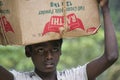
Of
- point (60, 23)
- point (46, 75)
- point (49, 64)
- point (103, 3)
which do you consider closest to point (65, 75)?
point (46, 75)

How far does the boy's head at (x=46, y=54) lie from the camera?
5.00 meters

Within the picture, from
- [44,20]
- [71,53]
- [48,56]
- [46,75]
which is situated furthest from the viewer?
[71,53]

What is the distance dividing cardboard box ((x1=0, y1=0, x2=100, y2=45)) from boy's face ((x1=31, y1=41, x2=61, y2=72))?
0.61ft

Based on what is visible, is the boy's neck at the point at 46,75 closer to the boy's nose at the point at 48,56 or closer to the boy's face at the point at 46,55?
the boy's face at the point at 46,55

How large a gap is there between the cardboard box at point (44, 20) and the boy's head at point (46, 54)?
0.60ft

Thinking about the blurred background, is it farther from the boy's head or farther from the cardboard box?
the cardboard box

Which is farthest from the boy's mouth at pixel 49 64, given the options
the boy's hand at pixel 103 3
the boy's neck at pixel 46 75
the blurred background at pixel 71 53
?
the blurred background at pixel 71 53

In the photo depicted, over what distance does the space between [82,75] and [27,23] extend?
0.72m

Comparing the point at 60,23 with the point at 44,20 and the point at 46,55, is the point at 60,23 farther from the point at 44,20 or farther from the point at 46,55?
the point at 46,55

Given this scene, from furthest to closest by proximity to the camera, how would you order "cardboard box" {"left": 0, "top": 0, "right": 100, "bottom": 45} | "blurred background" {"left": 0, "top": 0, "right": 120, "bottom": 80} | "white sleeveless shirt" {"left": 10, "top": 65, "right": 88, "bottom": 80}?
1. "blurred background" {"left": 0, "top": 0, "right": 120, "bottom": 80}
2. "white sleeveless shirt" {"left": 10, "top": 65, "right": 88, "bottom": 80}
3. "cardboard box" {"left": 0, "top": 0, "right": 100, "bottom": 45}

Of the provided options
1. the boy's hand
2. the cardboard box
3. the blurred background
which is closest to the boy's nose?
the cardboard box

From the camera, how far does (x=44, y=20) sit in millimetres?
4785

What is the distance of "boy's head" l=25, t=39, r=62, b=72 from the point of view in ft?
16.4

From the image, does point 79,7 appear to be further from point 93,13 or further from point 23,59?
point 23,59
